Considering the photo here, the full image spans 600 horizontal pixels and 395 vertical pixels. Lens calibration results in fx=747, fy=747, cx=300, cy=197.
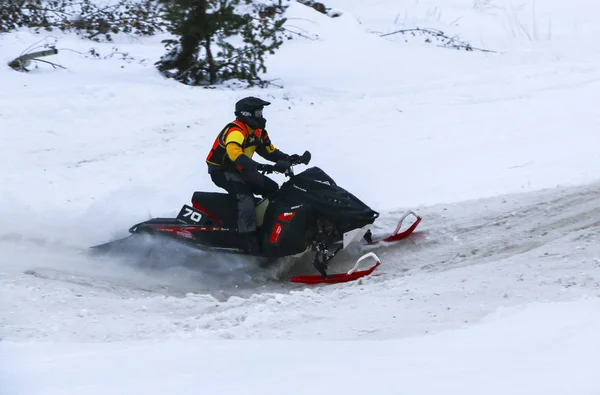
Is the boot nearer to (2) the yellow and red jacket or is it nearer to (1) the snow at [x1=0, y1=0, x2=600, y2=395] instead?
(1) the snow at [x1=0, y1=0, x2=600, y2=395]

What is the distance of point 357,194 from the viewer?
31.2 feet

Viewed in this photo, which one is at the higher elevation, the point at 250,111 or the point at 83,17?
the point at 83,17

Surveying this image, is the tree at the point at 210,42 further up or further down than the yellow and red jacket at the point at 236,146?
further up

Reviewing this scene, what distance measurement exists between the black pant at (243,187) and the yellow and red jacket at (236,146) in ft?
0.28

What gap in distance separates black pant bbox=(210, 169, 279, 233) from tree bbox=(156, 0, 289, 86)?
5.34m

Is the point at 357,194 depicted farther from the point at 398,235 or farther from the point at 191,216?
the point at 191,216

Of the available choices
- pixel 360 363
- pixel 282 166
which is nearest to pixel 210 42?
pixel 282 166

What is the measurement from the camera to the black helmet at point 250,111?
704 centimetres

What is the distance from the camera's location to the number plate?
7625 millimetres

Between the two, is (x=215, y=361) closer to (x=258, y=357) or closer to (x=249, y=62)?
(x=258, y=357)

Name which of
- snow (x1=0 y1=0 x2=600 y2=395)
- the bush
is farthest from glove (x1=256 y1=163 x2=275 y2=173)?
the bush

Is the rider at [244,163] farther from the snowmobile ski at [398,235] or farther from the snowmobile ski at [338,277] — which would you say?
the snowmobile ski at [398,235]

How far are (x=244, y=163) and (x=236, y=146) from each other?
189mm

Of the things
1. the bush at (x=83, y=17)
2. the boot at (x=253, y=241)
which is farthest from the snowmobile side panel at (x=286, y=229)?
the bush at (x=83, y=17)
